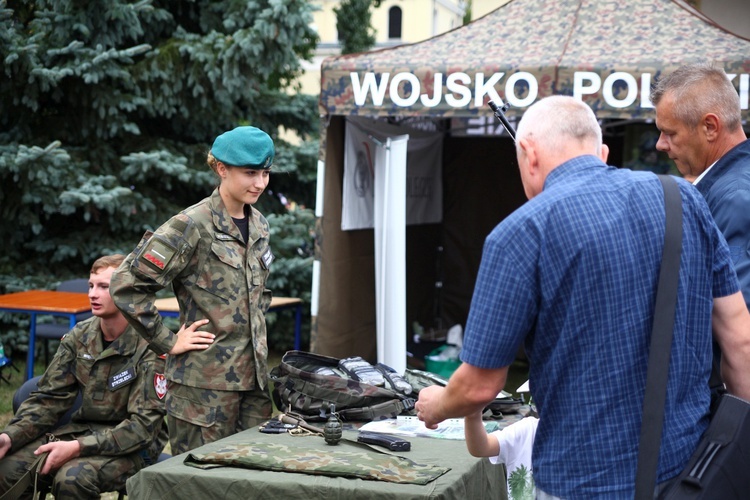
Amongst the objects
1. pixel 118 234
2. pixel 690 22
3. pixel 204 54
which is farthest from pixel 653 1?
pixel 118 234

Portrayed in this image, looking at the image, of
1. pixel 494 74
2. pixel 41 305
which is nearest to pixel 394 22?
pixel 41 305

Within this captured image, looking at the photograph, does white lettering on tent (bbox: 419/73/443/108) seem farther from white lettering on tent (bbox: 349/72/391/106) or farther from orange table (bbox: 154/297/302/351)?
orange table (bbox: 154/297/302/351)

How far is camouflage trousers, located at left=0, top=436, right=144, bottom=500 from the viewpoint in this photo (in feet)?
11.8

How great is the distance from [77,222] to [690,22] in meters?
5.82

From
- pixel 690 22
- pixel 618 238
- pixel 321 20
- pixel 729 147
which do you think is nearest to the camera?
pixel 618 238

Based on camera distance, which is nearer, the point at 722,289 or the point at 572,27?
the point at 722,289

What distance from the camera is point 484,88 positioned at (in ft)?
19.9

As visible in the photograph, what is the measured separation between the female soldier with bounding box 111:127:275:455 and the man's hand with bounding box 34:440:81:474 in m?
0.47

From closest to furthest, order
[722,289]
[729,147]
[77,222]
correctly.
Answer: [722,289] < [729,147] < [77,222]

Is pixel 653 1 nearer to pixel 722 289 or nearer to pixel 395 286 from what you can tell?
pixel 395 286

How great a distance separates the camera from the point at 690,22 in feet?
21.5

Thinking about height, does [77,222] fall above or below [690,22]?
below

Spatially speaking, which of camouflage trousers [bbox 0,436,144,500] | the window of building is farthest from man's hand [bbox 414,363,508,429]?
the window of building

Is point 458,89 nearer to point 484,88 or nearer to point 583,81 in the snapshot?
point 484,88
